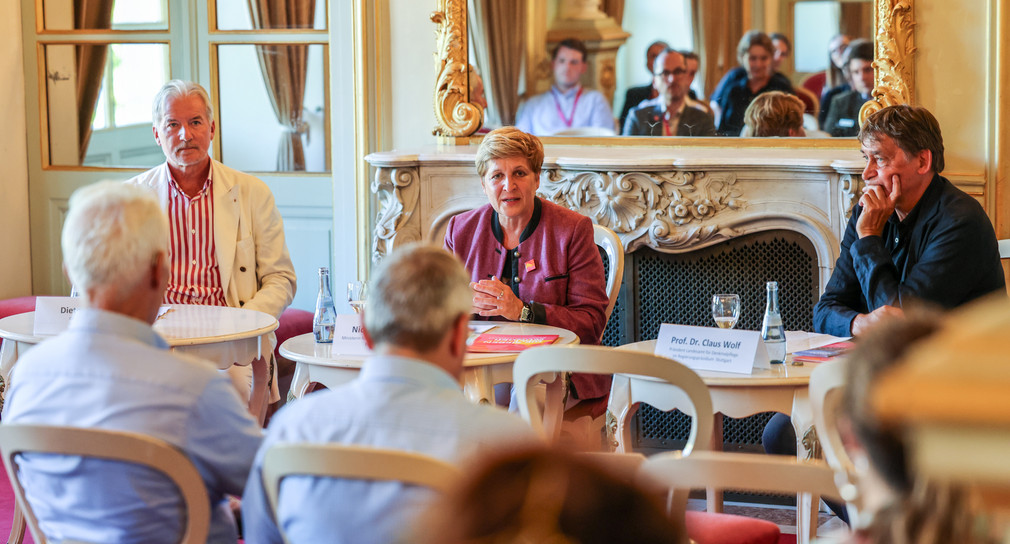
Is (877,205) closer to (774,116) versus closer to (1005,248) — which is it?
(1005,248)

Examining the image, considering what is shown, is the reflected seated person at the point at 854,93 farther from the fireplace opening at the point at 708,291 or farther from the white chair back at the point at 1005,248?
the white chair back at the point at 1005,248

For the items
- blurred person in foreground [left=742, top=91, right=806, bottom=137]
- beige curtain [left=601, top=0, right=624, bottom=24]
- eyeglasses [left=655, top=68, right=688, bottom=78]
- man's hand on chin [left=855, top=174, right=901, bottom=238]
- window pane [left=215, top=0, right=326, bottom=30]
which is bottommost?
man's hand on chin [left=855, top=174, right=901, bottom=238]

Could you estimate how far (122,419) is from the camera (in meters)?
1.73

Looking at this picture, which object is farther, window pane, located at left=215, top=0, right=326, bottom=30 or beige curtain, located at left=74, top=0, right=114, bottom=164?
beige curtain, located at left=74, top=0, right=114, bottom=164

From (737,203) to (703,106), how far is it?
1.62 feet

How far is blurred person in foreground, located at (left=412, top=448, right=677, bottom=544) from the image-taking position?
82 cm

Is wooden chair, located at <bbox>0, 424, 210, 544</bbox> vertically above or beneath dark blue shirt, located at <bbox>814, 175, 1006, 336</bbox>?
beneath

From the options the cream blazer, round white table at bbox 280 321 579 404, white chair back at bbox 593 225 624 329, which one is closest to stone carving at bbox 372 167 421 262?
the cream blazer

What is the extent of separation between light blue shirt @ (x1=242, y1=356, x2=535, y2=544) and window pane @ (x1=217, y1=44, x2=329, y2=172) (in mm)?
3979

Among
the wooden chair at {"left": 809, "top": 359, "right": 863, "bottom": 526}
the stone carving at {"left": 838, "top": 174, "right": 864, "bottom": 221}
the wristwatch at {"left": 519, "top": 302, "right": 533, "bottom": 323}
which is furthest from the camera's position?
the stone carving at {"left": 838, "top": 174, "right": 864, "bottom": 221}

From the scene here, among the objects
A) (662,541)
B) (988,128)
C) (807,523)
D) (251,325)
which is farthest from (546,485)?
(988,128)

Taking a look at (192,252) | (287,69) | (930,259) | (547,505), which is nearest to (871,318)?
(930,259)

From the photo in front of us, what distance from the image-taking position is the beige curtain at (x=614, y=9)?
14.9ft

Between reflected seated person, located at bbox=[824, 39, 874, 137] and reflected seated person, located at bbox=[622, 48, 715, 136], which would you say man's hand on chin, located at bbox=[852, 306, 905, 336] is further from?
reflected seated person, located at bbox=[622, 48, 715, 136]
